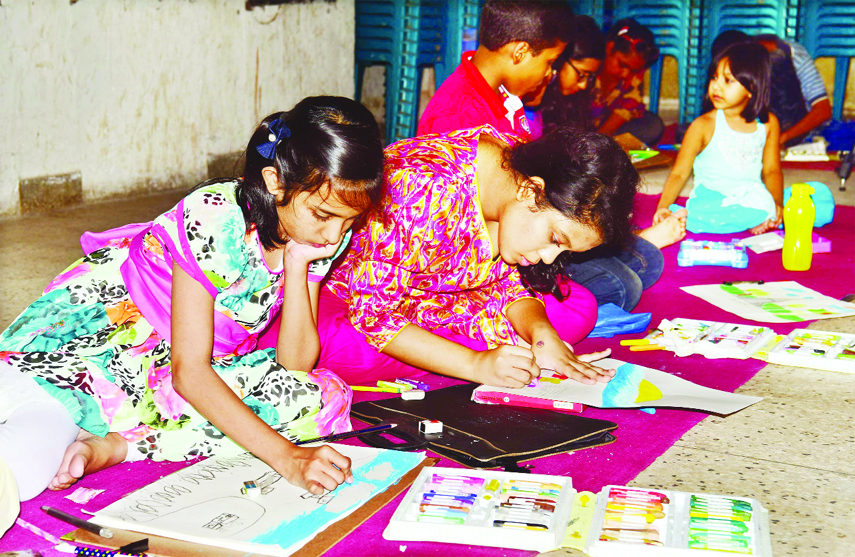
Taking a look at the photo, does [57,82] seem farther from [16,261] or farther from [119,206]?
[16,261]

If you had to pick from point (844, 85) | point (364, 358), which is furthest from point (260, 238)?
point (844, 85)

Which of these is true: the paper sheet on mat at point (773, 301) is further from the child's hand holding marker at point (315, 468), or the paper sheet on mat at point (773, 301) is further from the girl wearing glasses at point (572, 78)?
the child's hand holding marker at point (315, 468)

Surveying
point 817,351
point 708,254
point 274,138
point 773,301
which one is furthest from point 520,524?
point 708,254

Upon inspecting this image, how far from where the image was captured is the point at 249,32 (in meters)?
5.04

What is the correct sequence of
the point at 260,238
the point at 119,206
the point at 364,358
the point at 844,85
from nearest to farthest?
the point at 260,238 → the point at 364,358 → the point at 119,206 → the point at 844,85

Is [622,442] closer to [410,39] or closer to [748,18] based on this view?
[410,39]

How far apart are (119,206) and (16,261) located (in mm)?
1101

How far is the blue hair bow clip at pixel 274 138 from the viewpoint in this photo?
158 cm

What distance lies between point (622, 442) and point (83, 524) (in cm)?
100

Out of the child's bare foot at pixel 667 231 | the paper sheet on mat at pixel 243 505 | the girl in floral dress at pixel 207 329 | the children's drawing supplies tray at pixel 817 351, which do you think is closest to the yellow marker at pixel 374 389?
the girl in floral dress at pixel 207 329

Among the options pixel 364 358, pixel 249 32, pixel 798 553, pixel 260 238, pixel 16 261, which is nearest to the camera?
pixel 798 553

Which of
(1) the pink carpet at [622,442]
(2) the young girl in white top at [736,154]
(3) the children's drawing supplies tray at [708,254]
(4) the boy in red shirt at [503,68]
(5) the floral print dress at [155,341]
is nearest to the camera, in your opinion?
(1) the pink carpet at [622,442]

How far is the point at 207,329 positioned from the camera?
1.55 meters

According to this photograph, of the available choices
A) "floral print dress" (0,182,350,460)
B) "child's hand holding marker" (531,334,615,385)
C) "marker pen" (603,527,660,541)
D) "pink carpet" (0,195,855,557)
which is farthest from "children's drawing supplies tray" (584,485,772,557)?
"floral print dress" (0,182,350,460)
